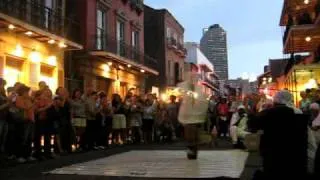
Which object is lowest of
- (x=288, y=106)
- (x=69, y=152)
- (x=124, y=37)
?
(x=69, y=152)

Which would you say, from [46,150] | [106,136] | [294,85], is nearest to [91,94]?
[106,136]

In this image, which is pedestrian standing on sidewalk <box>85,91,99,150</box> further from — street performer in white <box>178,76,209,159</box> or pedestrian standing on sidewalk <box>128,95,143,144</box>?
→ street performer in white <box>178,76,209,159</box>

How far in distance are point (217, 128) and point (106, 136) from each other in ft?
24.2

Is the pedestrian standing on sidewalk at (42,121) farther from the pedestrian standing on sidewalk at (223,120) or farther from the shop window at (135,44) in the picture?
the shop window at (135,44)

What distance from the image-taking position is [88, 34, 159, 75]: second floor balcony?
27427mm

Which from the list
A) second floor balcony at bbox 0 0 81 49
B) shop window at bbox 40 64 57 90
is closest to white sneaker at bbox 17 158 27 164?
second floor balcony at bbox 0 0 81 49

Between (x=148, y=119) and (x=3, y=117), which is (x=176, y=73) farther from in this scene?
(x=3, y=117)

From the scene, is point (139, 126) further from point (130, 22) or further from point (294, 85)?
point (130, 22)

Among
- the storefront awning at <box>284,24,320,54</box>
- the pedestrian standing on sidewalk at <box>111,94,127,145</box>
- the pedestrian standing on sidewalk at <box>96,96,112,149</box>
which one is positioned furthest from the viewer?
the storefront awning at <box>284,24,320,54</box>

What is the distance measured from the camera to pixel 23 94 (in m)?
13.3

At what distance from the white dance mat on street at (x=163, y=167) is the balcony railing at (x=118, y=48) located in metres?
14.3

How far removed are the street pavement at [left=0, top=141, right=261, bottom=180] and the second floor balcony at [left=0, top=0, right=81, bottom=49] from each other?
5.89 metres

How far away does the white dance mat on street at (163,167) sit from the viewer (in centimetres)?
1046

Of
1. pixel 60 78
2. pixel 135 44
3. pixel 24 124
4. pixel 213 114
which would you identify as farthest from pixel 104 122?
pixel 135 44
